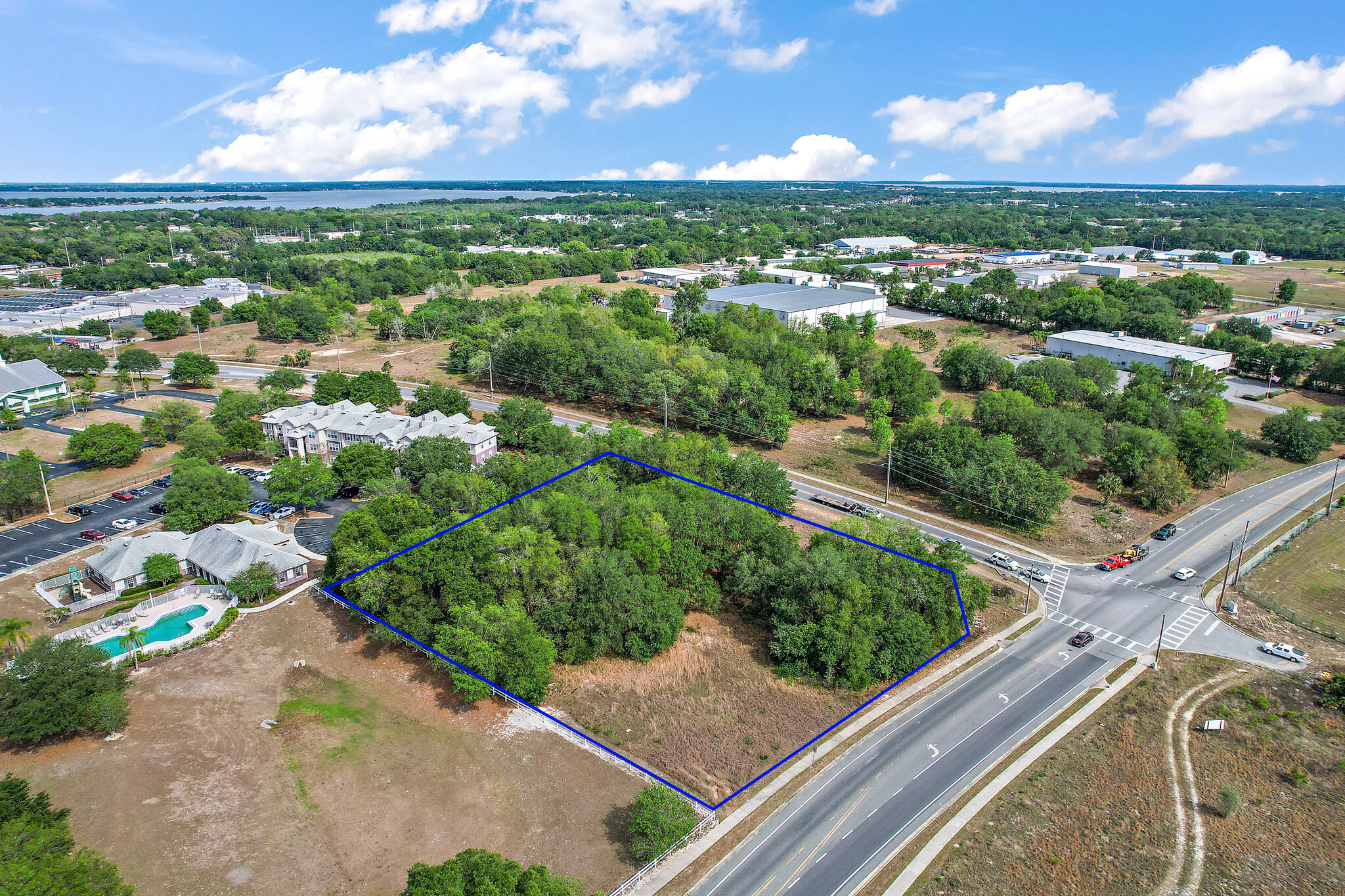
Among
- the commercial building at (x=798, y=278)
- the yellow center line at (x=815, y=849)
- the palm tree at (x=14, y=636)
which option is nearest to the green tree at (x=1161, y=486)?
the yellow center line at (x=815, y=849)

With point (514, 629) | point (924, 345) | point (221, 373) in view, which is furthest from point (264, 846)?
point (924, 345)

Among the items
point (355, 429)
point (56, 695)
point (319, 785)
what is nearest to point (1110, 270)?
point (355, 429)

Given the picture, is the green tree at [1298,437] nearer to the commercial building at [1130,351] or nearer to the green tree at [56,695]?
the commercial building at [1130,351]

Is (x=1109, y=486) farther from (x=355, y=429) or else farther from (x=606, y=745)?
(x=355, y=429)

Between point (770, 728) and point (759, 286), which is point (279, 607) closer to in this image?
point (770, 728)

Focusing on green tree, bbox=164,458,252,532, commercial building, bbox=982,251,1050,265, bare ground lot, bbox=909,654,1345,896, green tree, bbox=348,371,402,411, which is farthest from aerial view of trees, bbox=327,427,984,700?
commercial building, bbox=982,251,1050,265
